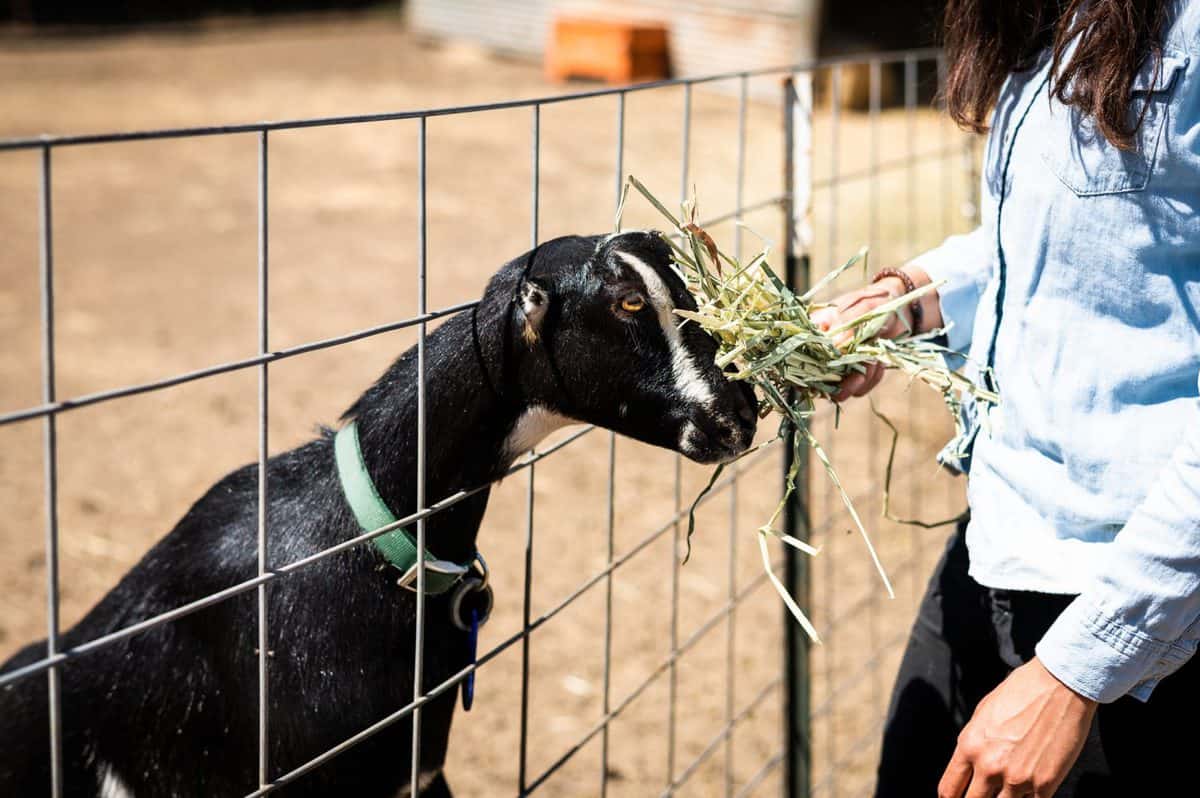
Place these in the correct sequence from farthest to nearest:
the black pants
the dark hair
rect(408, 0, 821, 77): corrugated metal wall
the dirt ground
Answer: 1. rect(408, 0, 821, 77): corrugated metal wall
2. the dirt ground
3. the black pants
4. the dark hair

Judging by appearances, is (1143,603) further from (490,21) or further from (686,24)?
(490,21)

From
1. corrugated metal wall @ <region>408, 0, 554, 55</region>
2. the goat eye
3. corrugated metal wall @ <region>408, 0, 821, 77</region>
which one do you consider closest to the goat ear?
the goat eye

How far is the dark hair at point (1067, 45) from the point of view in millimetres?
1470

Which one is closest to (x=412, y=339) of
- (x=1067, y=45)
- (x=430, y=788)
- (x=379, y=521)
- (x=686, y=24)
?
(x=430, y=788)

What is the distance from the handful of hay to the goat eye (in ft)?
0.22

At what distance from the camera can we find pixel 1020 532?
1652mm

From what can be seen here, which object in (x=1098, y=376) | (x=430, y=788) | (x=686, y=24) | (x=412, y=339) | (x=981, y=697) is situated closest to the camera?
(x=1098, y=376)

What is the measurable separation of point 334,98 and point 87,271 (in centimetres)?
538

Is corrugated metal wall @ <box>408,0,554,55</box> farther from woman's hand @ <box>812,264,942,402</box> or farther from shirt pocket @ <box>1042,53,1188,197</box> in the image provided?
shirt pocket @ <box>1042,53,1188,197</box>

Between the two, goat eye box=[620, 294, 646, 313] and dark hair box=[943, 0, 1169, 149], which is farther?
goat eye box=[620, 294, 646, 313]

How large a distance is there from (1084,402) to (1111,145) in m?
0.30

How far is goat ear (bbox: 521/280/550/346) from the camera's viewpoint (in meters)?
1.91

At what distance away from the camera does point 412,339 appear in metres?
5.92

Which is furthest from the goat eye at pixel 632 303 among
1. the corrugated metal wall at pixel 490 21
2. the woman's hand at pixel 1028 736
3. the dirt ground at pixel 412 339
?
the corrugated metal wall at pixel 490 21
